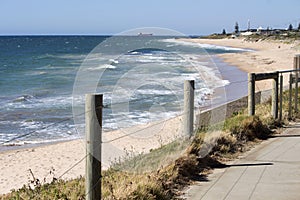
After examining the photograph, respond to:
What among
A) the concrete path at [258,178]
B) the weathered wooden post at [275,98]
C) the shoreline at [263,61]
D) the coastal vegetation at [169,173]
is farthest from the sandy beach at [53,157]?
the shoreline at [263,61]

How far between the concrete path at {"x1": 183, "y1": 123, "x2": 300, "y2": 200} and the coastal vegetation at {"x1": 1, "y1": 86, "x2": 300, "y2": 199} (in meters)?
0.20

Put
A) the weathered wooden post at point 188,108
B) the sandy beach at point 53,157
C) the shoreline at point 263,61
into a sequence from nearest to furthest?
the weathered wooden post at point 188,108 → the sandy beach at point 53,157 → the shoreline at point 263,61

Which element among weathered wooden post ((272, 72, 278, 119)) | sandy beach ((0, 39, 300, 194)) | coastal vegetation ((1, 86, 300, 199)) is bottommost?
sandy beach ((0, 39, 300, 194))

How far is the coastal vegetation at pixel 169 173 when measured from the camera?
5227 mm

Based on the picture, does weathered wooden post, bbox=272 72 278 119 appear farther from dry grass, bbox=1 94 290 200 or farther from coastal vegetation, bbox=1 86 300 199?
dry grass, bbox=1 94 290 200

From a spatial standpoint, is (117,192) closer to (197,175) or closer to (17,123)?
(197,175)

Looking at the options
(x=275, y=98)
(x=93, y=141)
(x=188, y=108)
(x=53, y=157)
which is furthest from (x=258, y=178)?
(x=53, y=157)

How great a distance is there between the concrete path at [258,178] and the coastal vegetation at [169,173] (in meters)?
0.20

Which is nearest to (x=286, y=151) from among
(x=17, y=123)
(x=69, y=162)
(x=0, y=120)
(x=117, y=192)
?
(x=117, y=192)

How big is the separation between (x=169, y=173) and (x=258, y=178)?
116 cm

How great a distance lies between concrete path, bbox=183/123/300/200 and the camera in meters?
5.58

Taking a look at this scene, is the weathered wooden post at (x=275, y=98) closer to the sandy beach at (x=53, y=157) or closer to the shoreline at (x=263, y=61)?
the sandy beach at (x=53, y=157)

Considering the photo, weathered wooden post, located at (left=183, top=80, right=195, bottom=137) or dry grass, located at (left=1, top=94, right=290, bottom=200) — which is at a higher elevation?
weathered wooden post, located at (left=183, top=80, right=195, bottom=137)

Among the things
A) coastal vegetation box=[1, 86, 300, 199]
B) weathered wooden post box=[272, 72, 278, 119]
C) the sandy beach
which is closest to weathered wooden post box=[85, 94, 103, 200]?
coastal vegetation box=[1, 86, 300, 199]
